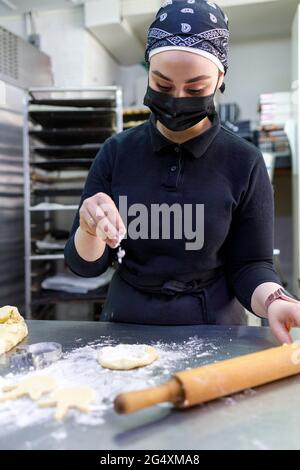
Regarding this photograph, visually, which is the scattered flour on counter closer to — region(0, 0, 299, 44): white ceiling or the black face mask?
the black face mask

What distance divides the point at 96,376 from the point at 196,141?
23.9 inches

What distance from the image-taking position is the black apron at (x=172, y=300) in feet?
3.43

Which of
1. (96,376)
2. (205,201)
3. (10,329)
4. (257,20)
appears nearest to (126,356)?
(96,376)

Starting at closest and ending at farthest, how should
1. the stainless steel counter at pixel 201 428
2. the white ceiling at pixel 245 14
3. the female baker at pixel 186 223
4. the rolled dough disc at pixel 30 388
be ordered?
the stainless steel counter at pixel 201 428
the rolled dough disc at pixel 30 388
the female baker at pixel 186 223
the white ceiling at pixel 245 14

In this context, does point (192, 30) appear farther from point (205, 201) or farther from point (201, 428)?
point (201, 428)

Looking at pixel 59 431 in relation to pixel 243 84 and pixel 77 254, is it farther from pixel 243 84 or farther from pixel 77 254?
pixel 243 84

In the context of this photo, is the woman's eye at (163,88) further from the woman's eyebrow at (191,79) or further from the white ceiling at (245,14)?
the white ceiling at (245,14)

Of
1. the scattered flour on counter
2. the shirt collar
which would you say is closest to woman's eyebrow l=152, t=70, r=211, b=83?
the shirt collar

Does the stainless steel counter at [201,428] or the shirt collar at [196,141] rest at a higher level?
the shirt collar at [196,141]

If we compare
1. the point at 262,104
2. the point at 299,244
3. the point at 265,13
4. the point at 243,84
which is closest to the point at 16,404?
the point at 299,244

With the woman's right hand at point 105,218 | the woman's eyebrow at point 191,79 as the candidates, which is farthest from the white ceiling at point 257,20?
the woman's right hand at point 105,218

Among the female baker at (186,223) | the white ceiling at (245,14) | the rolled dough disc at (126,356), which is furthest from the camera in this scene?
the white ceiling at (245,14)

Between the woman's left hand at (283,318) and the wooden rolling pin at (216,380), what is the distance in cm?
11

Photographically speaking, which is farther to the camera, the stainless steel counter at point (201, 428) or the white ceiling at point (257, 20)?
the white ceiling at point (257, 20)
